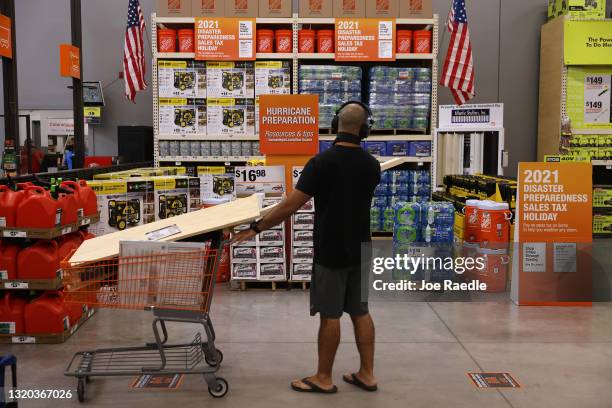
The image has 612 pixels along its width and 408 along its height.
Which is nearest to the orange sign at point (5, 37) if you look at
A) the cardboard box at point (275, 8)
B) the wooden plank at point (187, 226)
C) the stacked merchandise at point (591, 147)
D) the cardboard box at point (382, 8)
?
the wooden plank at point (187, 226)

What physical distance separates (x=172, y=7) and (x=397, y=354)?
22.3ft

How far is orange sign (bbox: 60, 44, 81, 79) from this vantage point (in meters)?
8.49

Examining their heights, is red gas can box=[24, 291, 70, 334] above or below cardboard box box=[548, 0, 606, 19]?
below

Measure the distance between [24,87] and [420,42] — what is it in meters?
7.82

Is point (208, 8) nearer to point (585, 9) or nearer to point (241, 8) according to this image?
point (241, 8)

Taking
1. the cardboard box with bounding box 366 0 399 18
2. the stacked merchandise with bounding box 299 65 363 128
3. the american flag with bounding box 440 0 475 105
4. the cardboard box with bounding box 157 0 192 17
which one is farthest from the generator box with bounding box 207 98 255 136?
the american flag with bounding box 440 0 475 105

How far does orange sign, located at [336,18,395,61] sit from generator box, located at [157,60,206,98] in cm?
204

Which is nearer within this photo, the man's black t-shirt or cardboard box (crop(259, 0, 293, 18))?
the man's black t-shirt

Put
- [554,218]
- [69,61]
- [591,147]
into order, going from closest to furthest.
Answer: [554,218]
[69,61]
[591,147]

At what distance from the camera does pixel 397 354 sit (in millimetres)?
4844

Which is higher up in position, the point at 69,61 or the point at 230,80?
the point at 69,61

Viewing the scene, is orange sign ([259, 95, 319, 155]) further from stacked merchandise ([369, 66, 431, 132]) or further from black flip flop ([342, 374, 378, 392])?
black flip flop ([342, 374, 378, 392])

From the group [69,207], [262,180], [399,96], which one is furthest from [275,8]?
[69,207]

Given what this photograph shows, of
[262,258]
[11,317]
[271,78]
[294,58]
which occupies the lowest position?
[11,317]
